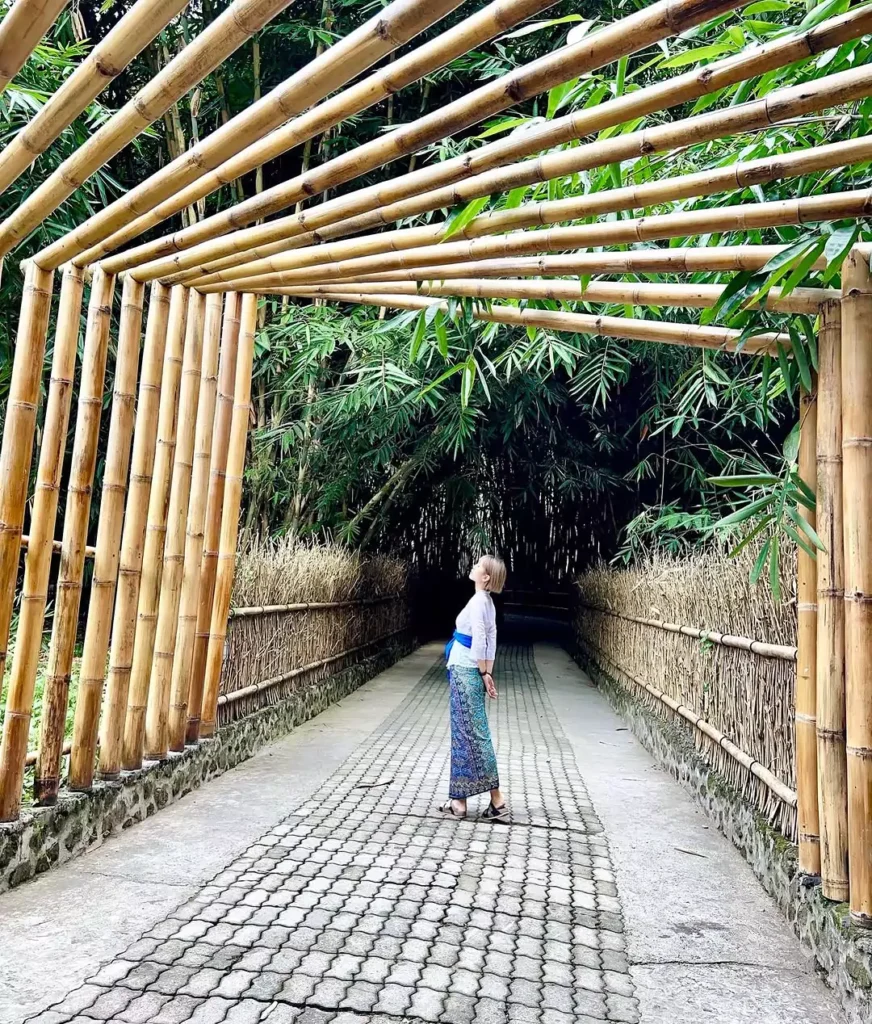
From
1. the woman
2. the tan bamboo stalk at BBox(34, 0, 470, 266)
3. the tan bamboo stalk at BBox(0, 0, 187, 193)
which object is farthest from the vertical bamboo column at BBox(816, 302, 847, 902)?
the tan bamboo stalk at BBox(0, 0, 187, 193)

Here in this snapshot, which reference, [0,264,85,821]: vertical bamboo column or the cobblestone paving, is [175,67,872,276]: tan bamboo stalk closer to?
[0,264,85,821]: vertical bamboo column

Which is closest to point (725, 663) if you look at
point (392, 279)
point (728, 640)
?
point (728, 640)

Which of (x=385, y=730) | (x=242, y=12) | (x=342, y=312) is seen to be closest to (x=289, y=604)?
(x=385, y=730)

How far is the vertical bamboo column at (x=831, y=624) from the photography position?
2.21 metres

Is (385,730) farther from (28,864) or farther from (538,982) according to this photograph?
(538,982)

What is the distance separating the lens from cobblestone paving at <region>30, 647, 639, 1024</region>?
77.4 inches

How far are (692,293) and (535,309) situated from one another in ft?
2.59

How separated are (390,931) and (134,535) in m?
1.81

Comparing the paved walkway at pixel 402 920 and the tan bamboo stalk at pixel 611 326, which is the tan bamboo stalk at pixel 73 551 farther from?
the tan bamboo stalk at pixel 611 326

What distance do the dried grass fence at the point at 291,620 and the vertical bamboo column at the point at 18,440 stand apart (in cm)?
183

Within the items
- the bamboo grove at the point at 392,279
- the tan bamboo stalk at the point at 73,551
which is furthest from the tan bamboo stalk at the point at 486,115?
the tan bamboo stalk at the point at 73,551

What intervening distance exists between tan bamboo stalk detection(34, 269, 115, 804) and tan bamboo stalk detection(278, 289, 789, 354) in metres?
0.96

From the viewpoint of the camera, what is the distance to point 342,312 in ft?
22.3

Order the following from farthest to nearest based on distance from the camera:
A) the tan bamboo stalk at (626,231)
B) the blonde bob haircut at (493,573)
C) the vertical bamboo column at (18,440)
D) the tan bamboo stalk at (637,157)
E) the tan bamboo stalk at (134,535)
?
the blonde bob haircut at (493,573)
the tan bamboo stalk at (134,535)
the vertical bamboo column at (18,440)
the tan bamboo stalk at (626,231)
the tan bamboo stalk at (637,157)
